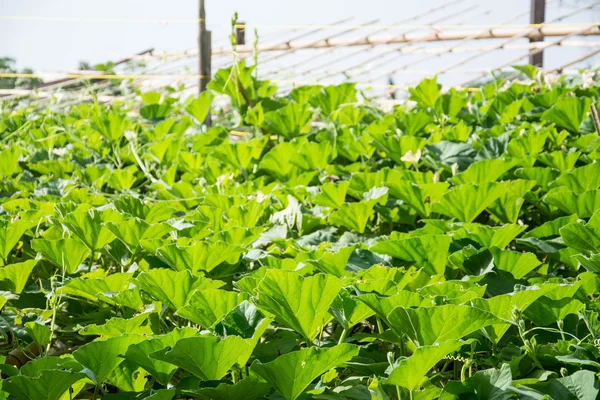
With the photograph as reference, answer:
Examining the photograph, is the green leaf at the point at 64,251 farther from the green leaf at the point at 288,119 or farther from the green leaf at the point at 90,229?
the green leaf at the point at 288,119

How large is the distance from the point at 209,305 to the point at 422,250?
0.37 meters

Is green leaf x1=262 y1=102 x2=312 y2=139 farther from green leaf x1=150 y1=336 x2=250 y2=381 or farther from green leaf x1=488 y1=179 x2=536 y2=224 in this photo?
green leaf x1=150 y1=336 x2=250 y2=381

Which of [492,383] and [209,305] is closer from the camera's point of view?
[492,383]

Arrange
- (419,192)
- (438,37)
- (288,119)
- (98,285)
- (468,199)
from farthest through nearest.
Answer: (438,37), (288,119), (419,192), (468,199), (98,285)

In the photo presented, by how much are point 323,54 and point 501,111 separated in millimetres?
3547

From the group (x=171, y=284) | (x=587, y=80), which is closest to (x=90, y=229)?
(x=171, y=284)

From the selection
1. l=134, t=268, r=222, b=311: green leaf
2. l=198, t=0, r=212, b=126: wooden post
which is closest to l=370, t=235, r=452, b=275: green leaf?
l=134, t=268, r=222, b=311: green leaf

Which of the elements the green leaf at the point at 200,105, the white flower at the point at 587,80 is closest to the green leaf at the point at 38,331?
the green leaf at the point at 200,105

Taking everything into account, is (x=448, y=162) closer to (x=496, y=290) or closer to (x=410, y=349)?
(x=496, y=290)

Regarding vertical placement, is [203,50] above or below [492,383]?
above

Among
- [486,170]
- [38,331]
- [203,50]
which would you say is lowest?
[38,331]

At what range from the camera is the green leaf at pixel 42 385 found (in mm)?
838

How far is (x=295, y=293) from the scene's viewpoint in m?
0.89

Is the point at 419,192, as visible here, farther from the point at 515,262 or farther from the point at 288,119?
the point at 288,119
